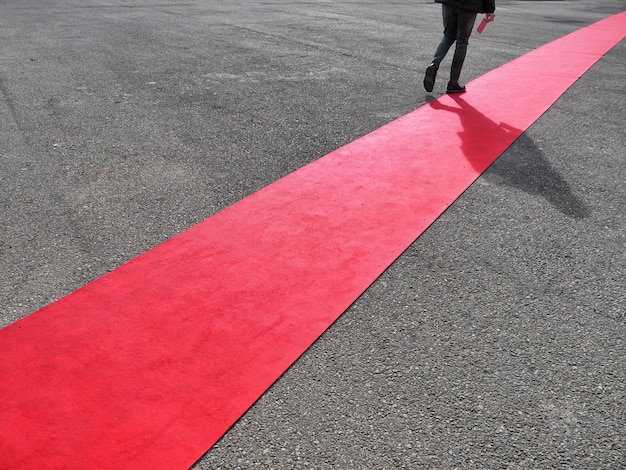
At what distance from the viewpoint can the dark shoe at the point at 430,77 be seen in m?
6.77

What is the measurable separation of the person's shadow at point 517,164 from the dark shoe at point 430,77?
0.65m

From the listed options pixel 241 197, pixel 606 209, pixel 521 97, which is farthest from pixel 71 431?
pixel 521 97

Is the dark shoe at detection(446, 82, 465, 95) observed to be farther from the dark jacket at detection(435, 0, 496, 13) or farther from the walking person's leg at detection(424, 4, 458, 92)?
the dark jacket at detection(435, 0, 496, 13)

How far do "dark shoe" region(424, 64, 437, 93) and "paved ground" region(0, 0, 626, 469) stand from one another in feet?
0.77

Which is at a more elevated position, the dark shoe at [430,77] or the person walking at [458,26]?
the person walking at [458,26]

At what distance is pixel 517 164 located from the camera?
4.90 metres

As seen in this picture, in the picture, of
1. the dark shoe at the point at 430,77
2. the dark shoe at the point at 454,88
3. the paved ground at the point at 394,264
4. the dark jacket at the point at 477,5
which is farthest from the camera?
the dark shoe at the point at 454,88

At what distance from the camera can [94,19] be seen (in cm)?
1248

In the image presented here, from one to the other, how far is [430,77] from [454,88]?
39 centimetres

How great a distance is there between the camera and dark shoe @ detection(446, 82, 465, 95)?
6996mm

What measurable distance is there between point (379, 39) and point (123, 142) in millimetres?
6845

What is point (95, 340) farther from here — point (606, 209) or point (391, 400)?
point (606, 209)

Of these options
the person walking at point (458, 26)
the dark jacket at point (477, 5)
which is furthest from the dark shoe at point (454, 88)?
the dark jacket at point (477, 5)

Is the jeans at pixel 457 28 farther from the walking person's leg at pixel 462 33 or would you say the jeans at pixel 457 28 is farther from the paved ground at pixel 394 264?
the paved ground at pixel 394 264
